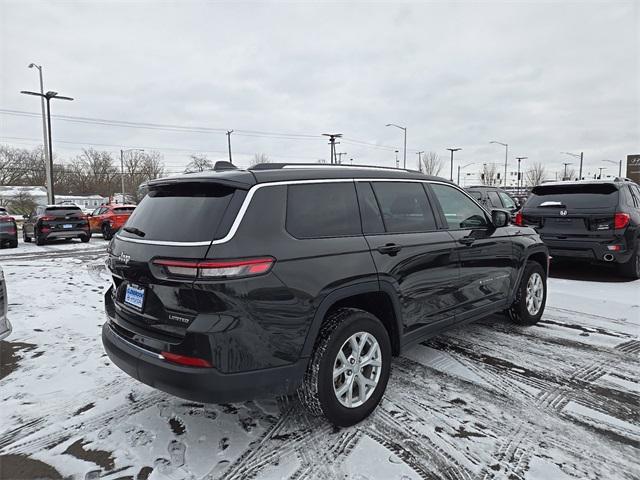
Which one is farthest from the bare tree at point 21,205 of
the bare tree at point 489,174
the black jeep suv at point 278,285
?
the bare tree at point 489,174

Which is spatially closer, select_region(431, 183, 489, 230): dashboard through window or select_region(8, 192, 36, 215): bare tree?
select_region(431, 183, 489, 230): dashboard through window

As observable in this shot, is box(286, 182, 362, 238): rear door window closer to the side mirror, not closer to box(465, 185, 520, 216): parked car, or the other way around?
the side mirror

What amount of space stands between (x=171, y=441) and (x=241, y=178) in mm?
1815

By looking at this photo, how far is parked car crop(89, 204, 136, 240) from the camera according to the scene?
18.3 metres

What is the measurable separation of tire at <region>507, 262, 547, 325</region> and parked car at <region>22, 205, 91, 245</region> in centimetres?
1618

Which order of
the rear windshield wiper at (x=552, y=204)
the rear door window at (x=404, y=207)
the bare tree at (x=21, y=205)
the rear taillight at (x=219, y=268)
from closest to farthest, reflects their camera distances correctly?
the rear taillight at (x=219, y=268)
the rear door window at (x=404, y=207)
the rear windshield wiper at (x=552, y=204)
the bare tree at (x=21, y=205)

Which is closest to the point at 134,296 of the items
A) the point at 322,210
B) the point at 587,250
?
the point at 322,210

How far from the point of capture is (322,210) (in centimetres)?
299

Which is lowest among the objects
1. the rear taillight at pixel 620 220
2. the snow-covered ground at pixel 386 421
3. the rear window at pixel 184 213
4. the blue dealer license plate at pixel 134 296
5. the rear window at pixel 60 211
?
the snow-covered ground at pixel 386 421

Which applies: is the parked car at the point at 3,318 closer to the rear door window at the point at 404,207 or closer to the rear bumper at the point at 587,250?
the rear door window at the point at 404,207

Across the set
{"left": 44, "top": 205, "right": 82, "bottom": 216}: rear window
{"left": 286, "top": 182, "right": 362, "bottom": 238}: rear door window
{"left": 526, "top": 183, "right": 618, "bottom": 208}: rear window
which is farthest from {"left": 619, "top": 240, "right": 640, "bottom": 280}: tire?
{"left": 44, "top": 205, "right": 82, "bottom": 216}: rear window

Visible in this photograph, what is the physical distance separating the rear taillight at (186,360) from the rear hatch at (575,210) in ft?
23.4

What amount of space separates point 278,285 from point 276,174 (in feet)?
2.57

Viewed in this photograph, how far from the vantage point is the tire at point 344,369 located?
2773mm
